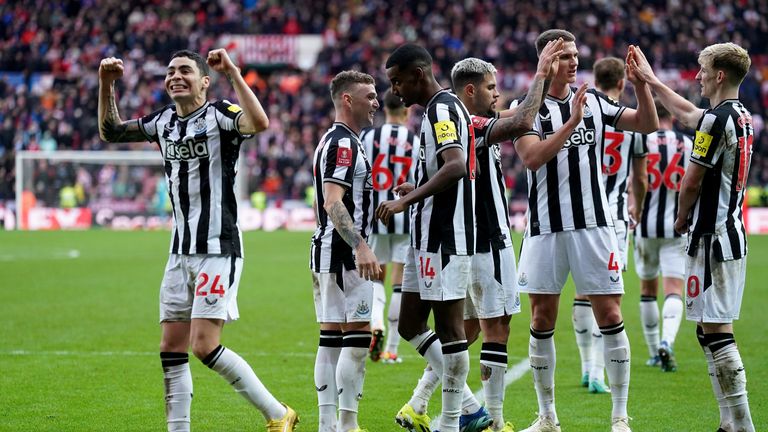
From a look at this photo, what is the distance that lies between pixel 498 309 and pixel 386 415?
1560 mm

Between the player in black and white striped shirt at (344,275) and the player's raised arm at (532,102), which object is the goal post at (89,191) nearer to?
the player in black and white striped shirt at (344,275)

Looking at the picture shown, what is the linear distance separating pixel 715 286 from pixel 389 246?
450 centimetres

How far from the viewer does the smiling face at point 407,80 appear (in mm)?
6281

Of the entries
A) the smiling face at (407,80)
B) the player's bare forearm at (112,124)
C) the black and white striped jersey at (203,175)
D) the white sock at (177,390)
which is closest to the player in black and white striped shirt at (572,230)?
the smiling face at (407,80)

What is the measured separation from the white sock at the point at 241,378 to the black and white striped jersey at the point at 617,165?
342 cm

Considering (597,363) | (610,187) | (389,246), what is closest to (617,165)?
(610,187)

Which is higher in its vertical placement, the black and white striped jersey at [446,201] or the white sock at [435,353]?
the black and white striped jersey at [446,201]

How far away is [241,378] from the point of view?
6.44 meters

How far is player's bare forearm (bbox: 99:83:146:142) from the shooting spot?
22.1 ft

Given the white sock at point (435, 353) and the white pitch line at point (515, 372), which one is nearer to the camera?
the white sock at point (435, 353)

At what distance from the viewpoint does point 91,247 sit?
2436 cm

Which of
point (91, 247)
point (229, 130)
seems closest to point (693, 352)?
point (229, 130)

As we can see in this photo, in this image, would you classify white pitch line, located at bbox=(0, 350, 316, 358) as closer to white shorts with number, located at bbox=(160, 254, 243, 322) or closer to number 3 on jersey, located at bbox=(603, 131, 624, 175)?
number 3 on jersey, located at bbox=(603, 131, 624, 175)

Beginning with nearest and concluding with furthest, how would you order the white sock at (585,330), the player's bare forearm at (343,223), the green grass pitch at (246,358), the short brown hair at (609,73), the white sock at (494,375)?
1. the player's bare forearm at (343,223)
2. the white sock at (494,375)
3. the green grass pitch at (246,358)
4. the short brown hair at (609,73)
5. the white sock at (585,330)
